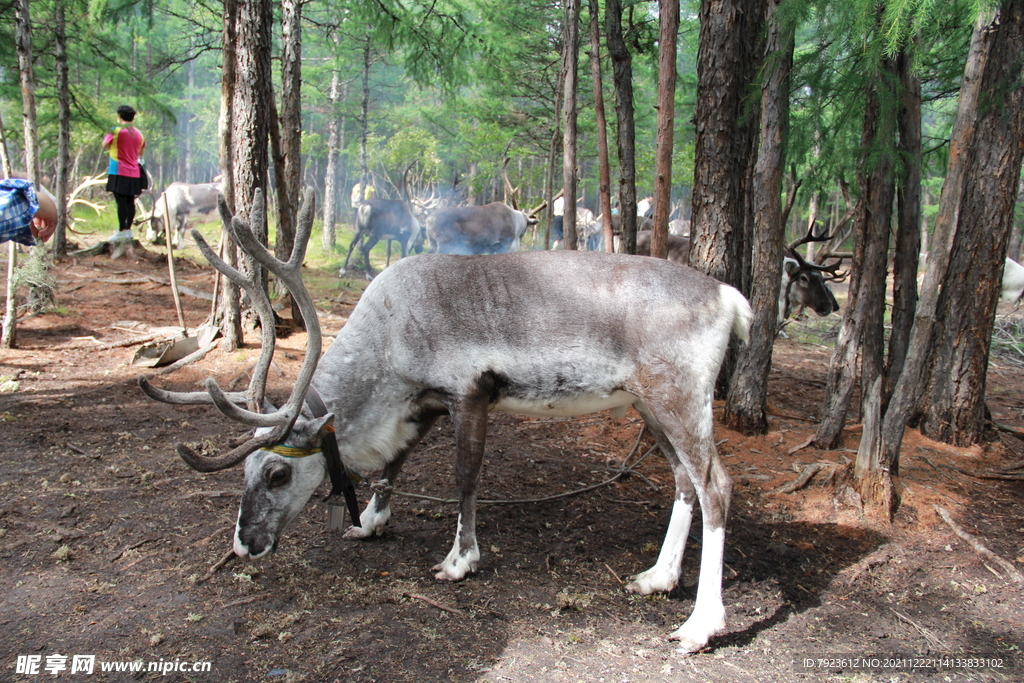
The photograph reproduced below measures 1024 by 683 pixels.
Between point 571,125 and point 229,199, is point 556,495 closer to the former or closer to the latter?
point 571,125

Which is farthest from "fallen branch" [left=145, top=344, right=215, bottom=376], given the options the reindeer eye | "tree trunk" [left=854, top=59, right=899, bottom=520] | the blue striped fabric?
"tree trunk" [left=854, top=59, right=899, bottom=520]

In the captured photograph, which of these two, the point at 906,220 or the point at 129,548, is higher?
the point at 906,220

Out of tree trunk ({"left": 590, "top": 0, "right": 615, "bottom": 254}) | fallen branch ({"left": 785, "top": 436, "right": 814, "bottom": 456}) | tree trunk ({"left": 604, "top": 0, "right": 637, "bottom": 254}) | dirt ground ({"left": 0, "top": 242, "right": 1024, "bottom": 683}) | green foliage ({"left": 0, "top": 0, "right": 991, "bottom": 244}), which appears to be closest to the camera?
dirt ground ({"left": 0, "top": 242, "right": 1024, "bottom": 683})

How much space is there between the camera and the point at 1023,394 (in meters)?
7.79

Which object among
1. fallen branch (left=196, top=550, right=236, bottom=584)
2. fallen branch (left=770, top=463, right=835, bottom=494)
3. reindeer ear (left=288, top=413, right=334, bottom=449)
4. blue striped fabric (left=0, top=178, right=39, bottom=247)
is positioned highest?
blue striped fabric (left=0, top=178, right=39, bottom=247)

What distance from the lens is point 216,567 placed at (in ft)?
10.9

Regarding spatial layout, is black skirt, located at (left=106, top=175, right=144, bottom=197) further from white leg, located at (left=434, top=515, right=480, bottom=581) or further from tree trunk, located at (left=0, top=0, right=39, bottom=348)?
white leg, located at (left=434, top=515, right=480, bottom=581)

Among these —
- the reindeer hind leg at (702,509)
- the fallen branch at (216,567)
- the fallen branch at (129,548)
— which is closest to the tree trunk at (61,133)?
the fallen branch at (129,548)

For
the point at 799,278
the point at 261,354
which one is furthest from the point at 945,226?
the point at 799,278

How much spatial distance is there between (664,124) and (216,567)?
406 cm

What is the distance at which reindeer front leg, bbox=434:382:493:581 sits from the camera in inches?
135

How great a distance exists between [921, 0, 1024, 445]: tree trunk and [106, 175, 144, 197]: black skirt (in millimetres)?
10058

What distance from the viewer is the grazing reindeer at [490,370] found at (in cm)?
326

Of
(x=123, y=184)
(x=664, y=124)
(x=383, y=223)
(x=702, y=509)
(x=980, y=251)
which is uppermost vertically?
(x=664, y=124)
